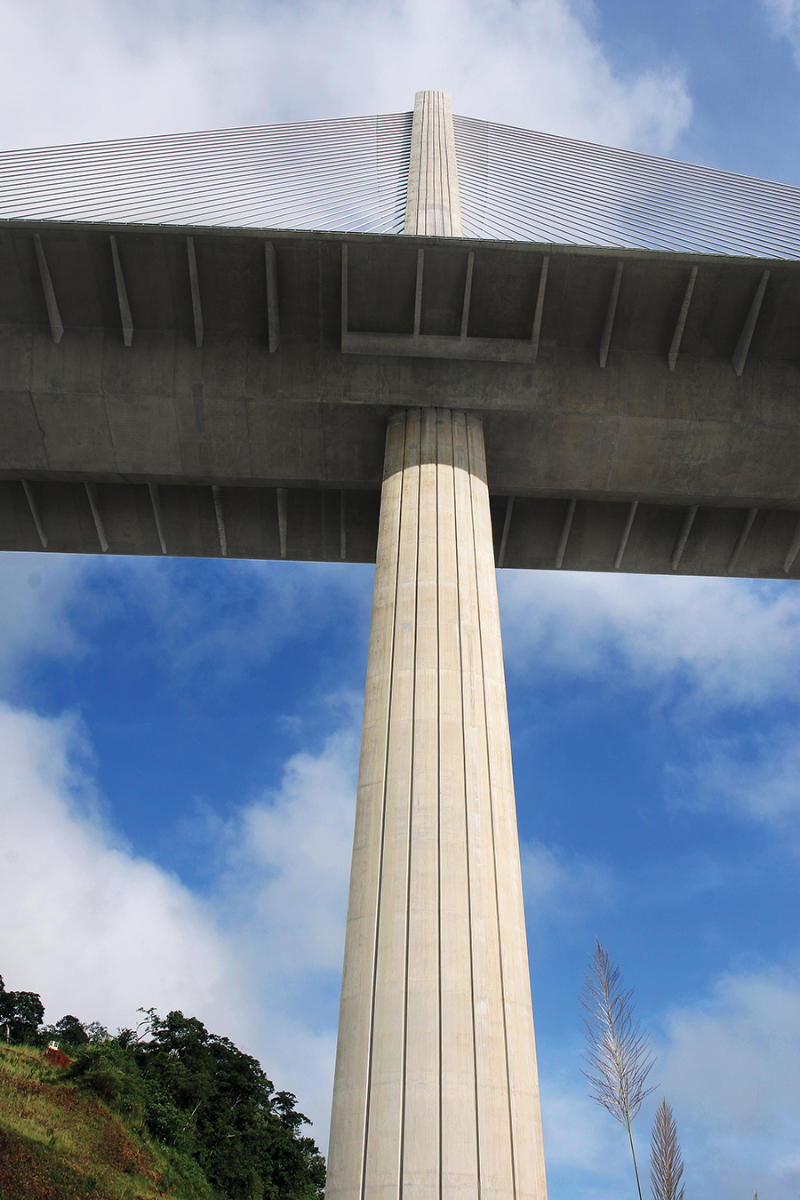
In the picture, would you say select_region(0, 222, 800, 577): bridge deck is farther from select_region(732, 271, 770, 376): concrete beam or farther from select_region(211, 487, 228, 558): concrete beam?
select_region(211, 487, 228, 558): concrete beam

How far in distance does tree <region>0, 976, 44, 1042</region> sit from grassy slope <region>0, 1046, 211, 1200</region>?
40.9 feet

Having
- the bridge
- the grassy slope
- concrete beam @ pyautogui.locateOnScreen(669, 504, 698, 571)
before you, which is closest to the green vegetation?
the grassy slope

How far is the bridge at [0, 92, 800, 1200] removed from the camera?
48.2 feet

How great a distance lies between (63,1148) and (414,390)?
1493 inches

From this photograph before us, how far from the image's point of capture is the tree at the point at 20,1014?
2429 inches

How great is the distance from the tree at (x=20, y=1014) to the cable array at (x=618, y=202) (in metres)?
60.1

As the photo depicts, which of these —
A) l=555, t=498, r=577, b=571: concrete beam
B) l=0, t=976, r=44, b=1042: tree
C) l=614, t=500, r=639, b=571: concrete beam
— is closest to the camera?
l=614, t=500, r=639, b=571: concrete beam

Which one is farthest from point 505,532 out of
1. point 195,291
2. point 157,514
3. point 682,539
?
point 195,291

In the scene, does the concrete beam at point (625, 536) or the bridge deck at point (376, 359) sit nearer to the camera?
the bridge deck at point (376, 359)

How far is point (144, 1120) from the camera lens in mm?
51656

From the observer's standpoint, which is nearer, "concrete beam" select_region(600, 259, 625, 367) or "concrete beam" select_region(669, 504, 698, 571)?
"concrete beam" select_region(600, 259, 625, 367)

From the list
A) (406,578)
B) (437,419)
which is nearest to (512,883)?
(406,578)

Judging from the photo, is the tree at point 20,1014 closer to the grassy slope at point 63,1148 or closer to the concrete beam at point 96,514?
the grassy slope at point 63,1148

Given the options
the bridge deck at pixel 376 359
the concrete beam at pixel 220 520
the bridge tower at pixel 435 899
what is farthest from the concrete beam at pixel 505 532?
the concrete beam at pixel 220 520
